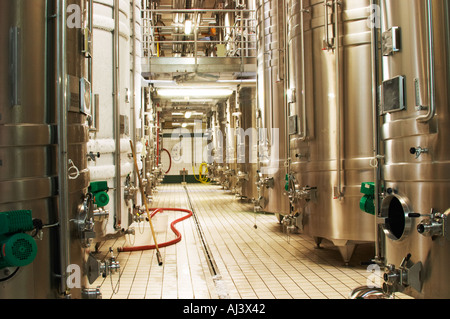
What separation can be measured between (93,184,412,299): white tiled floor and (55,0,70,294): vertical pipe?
116 centimetres

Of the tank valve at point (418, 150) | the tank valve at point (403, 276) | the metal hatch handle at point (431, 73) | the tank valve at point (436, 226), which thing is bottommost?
the tank valve at point (403, 276)

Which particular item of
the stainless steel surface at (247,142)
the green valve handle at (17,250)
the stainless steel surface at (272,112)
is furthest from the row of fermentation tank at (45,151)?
the stainless steel surface at (247,142)

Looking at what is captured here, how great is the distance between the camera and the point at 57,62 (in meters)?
1.97

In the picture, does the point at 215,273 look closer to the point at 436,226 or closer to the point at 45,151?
the point at 436,226

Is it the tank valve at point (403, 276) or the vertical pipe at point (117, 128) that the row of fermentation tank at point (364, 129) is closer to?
the tank valve at point (403, 276)

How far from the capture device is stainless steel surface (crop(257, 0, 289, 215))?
6.09 m

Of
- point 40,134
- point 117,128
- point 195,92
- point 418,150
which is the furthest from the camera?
point 195,92

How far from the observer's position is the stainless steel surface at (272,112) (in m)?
6.09

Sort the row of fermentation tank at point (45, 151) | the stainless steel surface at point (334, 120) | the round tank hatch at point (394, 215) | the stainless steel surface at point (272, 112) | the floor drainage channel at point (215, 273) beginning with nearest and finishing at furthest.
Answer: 1. the row of fermentation tank at point (45, 151)
2. the round tank hatch at point (394, 215)
3. the floor drainage channel at point (215, 273)
4. the stainless steel surface at point (334, 120)
5. the stainless steel surface at point (272, 112)

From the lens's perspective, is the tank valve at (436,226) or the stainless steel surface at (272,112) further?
the stainless steel surface at (272,112)

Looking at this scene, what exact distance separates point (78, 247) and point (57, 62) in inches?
37.4

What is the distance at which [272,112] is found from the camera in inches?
247

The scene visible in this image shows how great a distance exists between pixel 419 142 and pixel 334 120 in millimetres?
1811

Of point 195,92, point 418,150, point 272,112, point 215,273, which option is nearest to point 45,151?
point 418,150
